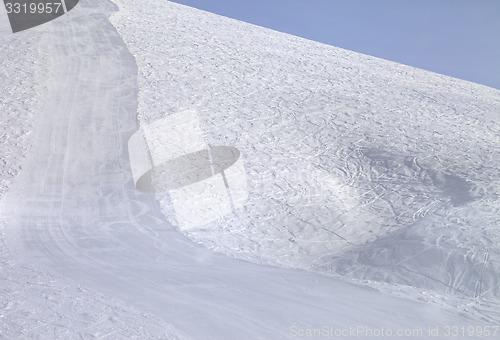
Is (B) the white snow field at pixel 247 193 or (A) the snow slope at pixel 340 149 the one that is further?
(A) the snow slope at pixel 340 149

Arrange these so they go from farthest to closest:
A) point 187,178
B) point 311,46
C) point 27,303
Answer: point 311,46 → point 187,178 → point 27,303

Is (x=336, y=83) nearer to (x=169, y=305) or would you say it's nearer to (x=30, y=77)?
(x=30, y=77)

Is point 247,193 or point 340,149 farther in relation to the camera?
point 340,149

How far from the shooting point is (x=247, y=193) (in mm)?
5832

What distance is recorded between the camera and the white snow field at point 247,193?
3457 mm

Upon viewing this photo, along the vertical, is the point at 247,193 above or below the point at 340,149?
below

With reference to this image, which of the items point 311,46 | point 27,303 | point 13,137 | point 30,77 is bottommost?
point 27,303

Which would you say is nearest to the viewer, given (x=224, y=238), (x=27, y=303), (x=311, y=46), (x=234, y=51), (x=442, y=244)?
(x=27, y=303)

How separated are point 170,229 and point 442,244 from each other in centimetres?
254

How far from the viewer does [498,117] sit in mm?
8070

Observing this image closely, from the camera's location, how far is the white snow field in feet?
11.3

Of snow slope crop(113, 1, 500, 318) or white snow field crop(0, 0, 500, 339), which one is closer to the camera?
white snow field crop(0, 0, 500, 339)

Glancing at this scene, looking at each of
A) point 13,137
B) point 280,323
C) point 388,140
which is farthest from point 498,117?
point 13,137

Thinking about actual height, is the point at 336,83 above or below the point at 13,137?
above
